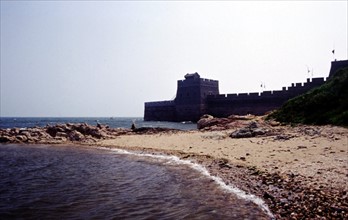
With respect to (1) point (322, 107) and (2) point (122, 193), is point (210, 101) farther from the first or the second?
(2) point (122, 193)

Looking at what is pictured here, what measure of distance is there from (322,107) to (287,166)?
465 inches

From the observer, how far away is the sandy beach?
5.45 m

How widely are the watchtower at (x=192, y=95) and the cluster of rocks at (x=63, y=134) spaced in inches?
1231

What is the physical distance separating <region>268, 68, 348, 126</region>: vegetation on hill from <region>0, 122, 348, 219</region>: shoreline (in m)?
2.70

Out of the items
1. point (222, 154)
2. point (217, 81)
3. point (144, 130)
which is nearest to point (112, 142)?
point (144, 130)

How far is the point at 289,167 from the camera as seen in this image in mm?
8180

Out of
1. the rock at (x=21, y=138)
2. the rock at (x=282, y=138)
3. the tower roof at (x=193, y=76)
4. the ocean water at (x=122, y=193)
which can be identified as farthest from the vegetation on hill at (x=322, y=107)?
the tower roof at (x=193, y=76)

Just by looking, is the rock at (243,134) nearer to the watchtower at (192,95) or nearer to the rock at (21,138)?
the rock at (21,138)

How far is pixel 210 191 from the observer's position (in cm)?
719

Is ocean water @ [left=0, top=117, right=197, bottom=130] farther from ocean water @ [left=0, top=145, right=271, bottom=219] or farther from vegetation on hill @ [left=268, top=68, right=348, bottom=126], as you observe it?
ocean water @ [left=0, top=145, right=271, bottom=219]

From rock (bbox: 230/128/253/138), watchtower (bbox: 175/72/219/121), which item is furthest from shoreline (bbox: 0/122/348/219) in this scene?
watchtower (bbox: 175/72/219/121)

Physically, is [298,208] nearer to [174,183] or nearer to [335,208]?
[335,208]

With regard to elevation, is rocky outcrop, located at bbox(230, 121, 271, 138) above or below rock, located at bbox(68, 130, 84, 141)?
above

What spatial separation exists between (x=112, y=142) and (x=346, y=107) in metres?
14.5
